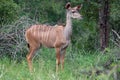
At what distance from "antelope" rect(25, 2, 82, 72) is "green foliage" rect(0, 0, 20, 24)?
1224 millimetres

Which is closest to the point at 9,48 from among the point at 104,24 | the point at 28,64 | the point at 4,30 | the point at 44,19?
the point at 4,30

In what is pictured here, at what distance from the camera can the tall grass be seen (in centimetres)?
714

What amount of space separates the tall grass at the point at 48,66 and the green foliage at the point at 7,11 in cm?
116

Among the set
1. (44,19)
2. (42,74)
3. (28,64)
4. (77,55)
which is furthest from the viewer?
(44,19)

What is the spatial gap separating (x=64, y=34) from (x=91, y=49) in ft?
8.78

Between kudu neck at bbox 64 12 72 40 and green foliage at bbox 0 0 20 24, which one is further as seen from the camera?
green foliage at bbox 0 0 20 24

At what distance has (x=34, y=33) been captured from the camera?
31.8 ft

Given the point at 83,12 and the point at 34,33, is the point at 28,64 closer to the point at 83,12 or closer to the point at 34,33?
the point at 34,33

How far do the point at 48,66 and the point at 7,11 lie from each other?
2.39m

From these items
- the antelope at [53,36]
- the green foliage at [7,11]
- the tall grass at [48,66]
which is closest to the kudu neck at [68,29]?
the antelope at [53,36]

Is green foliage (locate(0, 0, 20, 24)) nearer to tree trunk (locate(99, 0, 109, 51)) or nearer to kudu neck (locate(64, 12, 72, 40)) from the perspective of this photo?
kudu neck (locate(64, 12, 72, 40))

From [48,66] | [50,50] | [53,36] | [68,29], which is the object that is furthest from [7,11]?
[48,66]

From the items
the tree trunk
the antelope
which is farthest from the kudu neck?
the tree trunk

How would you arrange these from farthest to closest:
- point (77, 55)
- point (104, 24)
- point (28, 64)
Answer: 1. point (104, 24)
2. point (77, 55)
3. point (28, 64)
